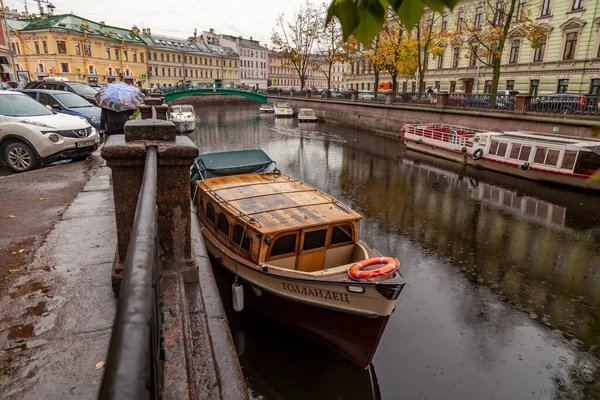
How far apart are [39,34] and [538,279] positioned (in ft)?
239

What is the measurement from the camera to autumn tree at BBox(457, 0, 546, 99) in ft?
84.1

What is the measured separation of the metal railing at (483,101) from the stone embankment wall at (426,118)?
693 millimetres

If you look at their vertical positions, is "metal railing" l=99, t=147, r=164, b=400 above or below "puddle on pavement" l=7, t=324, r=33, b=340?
above

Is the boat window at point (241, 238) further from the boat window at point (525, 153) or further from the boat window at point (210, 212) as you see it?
the boat window at point (525, 153)

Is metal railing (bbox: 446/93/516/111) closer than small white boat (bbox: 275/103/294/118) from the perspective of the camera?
Yes

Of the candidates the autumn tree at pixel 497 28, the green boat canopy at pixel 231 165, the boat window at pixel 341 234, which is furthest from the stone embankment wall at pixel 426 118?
the green boat canopy at pixel 231 165

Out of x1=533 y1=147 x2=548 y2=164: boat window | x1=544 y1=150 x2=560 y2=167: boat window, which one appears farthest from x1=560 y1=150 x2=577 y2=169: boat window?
x1=533 y1=147 x2=548 y2=164: boat window

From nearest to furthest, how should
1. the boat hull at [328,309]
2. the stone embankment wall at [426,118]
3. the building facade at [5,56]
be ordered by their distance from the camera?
the boat hull at [328,309], the stone embankment wall at [426,118], the building facade at [5,56]

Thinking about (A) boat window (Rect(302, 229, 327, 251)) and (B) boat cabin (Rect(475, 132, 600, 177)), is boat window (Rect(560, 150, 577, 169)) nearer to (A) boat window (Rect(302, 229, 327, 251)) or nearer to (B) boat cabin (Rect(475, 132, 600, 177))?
(B) boat cabin (Rect(475, 132, 600, 177))

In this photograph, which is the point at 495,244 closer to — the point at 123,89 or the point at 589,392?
the point at 589,392

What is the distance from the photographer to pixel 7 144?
32.1 feet

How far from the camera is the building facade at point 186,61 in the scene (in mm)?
82000

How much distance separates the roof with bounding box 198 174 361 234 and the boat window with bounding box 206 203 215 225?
0.35 metres

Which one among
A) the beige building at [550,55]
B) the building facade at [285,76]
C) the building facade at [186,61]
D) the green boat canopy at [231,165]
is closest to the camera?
the green boat canopy at [231,165]
